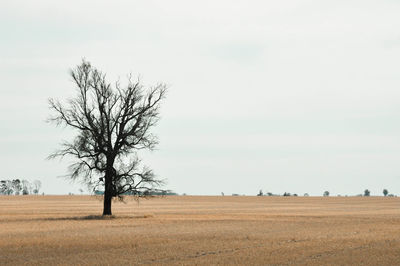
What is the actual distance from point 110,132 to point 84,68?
20.8ft

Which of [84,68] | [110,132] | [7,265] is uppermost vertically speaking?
[84,68]

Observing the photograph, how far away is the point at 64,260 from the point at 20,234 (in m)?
14.2

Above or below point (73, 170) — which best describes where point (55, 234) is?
below

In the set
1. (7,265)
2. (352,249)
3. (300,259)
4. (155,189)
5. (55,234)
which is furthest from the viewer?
(155,189)

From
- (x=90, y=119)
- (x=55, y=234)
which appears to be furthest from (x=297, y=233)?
(x=90, y=119)

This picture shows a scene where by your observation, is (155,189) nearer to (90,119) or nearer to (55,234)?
(90,119)

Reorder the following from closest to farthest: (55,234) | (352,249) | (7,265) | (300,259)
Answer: (7,265) < (300,259) < (352,249) < (55,234)

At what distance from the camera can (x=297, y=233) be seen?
3862 centimetres

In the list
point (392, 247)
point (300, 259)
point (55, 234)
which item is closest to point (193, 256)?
point (300, 259)

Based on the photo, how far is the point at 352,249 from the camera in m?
28.8

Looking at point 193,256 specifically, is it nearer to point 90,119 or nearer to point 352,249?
point 352,249

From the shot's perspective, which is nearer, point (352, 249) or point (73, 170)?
point (352, 249)

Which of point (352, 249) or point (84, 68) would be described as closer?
point (352, 249)

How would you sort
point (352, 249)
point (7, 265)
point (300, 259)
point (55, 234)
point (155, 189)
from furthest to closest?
point (155, 189), point (55, 234), point (352, 249), point (300, 259), point (7, 265)
